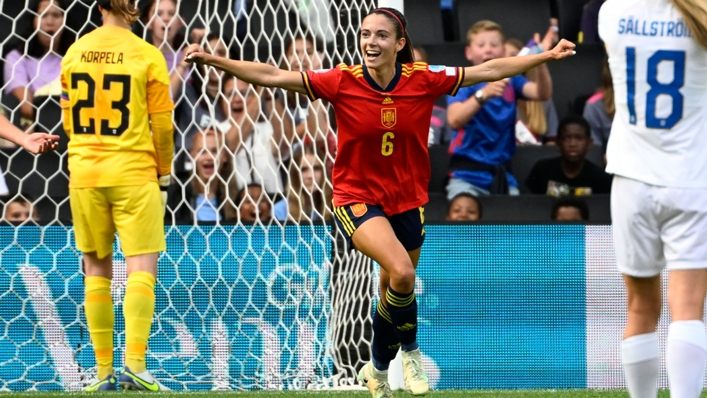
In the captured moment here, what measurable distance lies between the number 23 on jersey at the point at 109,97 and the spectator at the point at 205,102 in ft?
4.72

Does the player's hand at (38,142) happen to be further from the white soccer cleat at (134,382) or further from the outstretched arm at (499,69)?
the outstretched arm at (499,69)

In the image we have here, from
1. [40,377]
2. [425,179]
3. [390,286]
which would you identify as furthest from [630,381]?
[40,377]

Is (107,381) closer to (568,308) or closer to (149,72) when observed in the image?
(149,72)

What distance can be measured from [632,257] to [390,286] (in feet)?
5.39

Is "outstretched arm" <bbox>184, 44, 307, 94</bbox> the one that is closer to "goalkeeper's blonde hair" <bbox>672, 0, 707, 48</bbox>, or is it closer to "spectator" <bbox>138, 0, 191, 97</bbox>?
"goalkeeper's blonde hair" <bbox>672, 0, 707, 48</bbox>

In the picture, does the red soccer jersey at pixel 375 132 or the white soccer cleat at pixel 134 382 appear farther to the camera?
the white soccer cleat at pixel 134 382

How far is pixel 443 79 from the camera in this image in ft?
17.6

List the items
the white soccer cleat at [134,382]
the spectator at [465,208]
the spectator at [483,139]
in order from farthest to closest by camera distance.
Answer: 1. the spectator at [483,139]
2. the spectator at [465,208]
3. the white soccer cleat at [134,382]

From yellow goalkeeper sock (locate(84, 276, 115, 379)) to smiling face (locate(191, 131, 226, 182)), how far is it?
154 cm

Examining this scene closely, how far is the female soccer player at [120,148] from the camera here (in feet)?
18.9

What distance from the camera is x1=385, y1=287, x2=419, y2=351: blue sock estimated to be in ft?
16.8

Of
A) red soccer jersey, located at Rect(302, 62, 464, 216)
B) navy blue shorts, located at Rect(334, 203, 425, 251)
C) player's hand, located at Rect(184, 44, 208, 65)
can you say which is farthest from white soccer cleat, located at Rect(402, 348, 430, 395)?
player's hand, located at Rect(184, 44, 208, 65)

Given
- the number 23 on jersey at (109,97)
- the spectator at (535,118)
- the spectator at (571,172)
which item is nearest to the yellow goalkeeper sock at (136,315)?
the number 23 on jersey at (109,97)

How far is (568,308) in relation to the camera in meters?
6.92
